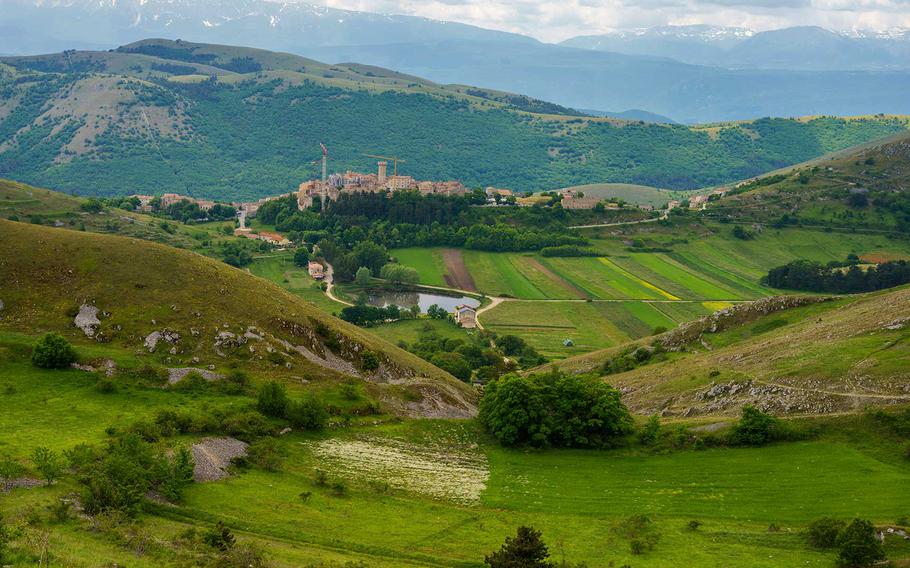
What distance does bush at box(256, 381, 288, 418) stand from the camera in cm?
6494

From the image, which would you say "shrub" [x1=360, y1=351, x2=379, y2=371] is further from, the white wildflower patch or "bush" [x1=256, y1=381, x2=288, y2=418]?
"bush" [x1=256, y1=381, x2=288, y2=418]

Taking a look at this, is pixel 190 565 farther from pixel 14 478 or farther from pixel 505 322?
pixel 505 322

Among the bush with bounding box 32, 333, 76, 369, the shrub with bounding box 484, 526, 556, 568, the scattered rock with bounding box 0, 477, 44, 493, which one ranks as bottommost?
the scattered rock with bounding box 0, 477, 44, 493

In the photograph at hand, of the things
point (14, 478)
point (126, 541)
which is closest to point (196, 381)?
point (14, 478)

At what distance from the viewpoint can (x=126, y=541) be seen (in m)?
42.8

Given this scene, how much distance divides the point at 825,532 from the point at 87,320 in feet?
180

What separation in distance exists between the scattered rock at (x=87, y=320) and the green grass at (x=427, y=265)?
348ft

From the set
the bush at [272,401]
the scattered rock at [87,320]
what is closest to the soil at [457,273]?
the scattered rock at [87,320]

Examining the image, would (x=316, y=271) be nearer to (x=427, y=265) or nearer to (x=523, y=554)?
(x=427, y=265)

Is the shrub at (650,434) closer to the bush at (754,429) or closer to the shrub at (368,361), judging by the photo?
the bush at (754,429)

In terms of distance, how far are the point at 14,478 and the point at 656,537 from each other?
3342 centimetres

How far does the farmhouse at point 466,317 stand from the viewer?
14488 centimetres

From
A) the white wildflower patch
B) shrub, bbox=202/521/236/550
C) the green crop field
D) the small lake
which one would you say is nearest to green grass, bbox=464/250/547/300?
the small lake

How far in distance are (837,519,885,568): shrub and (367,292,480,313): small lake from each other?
114 metres
